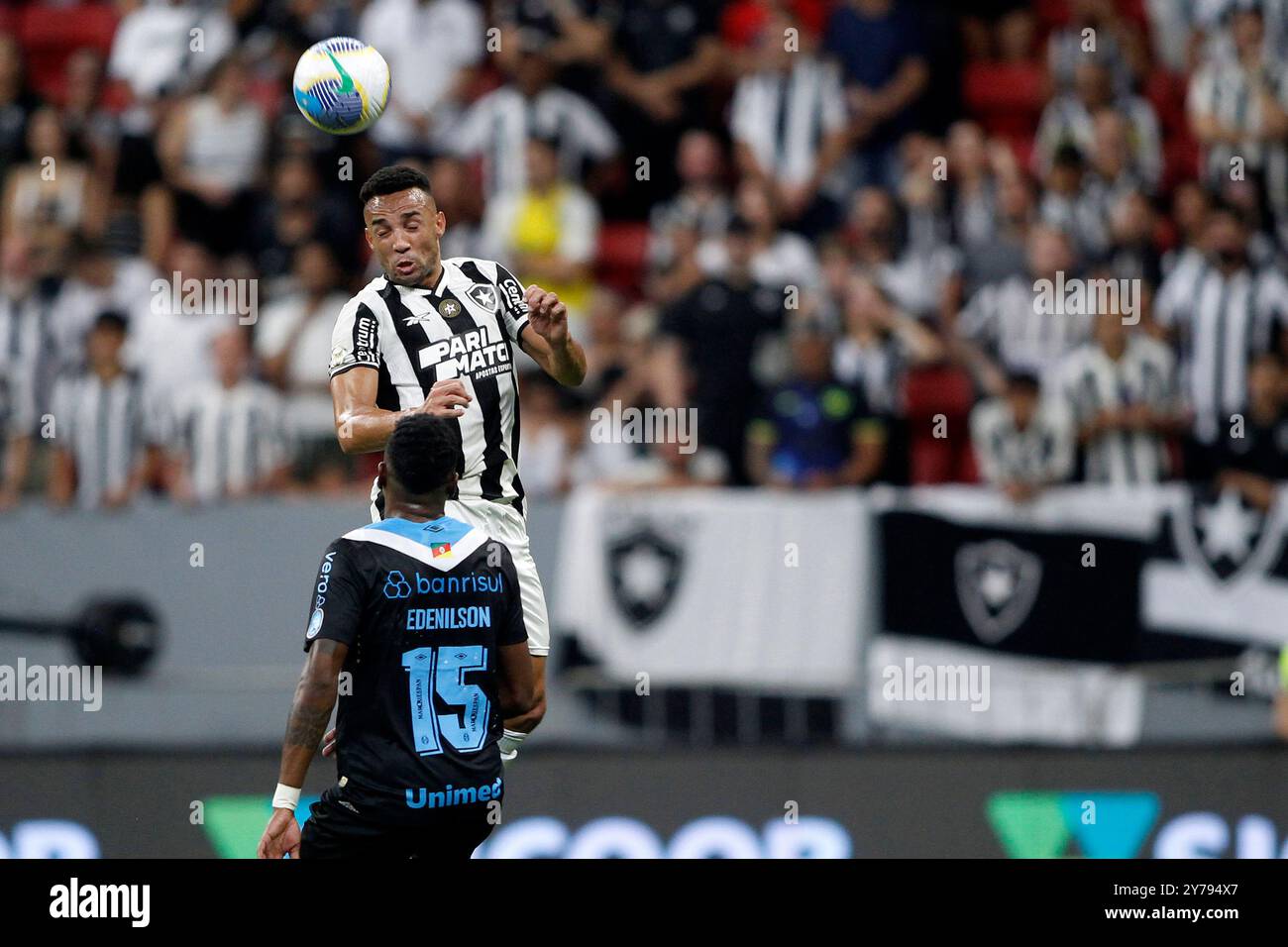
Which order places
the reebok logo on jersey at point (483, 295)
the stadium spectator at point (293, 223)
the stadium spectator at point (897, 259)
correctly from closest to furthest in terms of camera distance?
the reebok logo on jersey at point (483, 295)
the stadium spectator at point (897, 259)
the stadium spectator at point (293, 223)

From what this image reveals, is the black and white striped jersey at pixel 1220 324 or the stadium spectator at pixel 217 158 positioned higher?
the stadium spectator at pixel 217 158

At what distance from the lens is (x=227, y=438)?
13688 mm

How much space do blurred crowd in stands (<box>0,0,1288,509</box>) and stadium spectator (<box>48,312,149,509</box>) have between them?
0.02 meters

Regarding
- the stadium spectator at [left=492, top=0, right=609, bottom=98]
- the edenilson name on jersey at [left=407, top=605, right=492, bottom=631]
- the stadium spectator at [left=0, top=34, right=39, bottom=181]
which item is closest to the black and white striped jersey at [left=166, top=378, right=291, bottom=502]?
the stadium spectator at [left=0, top=34, right=39, bottom=181]

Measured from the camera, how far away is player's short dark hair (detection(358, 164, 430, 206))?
8.41 metres

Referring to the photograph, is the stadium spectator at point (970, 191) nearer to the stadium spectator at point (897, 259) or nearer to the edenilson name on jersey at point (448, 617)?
the stadium spectator at point (897, 259)

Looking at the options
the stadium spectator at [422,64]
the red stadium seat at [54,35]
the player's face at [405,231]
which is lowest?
the player's face at [405,231]

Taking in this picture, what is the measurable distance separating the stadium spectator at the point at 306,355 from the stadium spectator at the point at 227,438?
164 millimetres

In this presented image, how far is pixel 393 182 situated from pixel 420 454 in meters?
1.39

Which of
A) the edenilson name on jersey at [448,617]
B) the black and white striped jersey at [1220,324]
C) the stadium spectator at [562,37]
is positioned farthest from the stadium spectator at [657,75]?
the edenilson name on jersey at [448,617]

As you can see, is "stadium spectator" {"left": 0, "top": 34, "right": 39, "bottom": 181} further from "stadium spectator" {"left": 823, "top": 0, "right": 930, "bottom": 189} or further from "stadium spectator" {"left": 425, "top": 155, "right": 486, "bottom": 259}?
"stadium spectator" {"left": 823, "top": 0, "right": 930, "bottom": 189}

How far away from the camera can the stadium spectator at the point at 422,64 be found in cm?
1606

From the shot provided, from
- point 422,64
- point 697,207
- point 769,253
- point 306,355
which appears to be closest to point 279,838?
point 306,355
